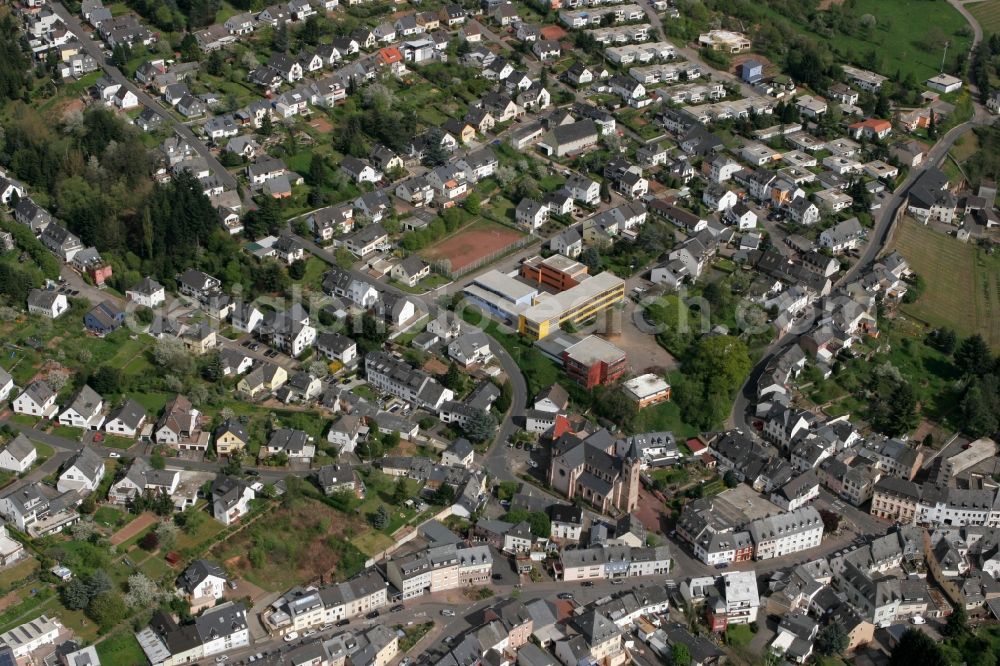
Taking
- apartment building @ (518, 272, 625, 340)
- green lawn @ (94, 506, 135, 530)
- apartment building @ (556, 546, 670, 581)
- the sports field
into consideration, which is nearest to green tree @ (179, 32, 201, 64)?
the sports field

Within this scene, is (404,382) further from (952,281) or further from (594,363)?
(952,281)

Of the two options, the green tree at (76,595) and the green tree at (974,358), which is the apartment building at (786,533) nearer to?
the green tree at (974,358)

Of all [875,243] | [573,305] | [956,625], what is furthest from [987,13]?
[956,625]

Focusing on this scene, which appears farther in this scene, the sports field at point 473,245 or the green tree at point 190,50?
the green tree at point 190,50

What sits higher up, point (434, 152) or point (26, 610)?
point (26, 610)

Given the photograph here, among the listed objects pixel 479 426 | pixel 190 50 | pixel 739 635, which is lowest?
pixel 739 635

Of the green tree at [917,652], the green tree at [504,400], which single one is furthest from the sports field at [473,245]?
the green tree at [917,652]
